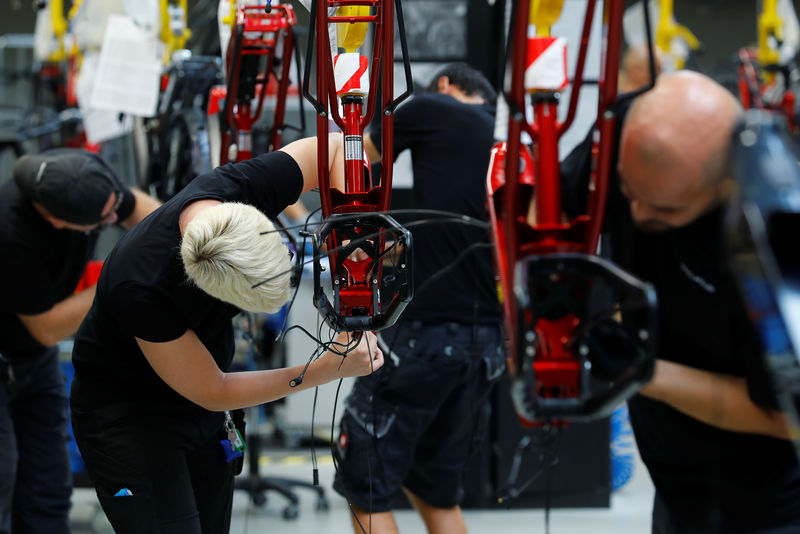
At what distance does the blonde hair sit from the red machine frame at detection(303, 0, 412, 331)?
0.45ft

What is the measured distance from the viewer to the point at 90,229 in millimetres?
2777

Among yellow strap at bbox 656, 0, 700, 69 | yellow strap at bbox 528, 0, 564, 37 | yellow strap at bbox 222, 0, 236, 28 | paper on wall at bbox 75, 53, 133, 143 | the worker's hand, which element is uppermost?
yellow strap at bbox 528, 0, 564, 37

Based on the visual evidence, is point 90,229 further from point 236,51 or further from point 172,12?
point 172,12

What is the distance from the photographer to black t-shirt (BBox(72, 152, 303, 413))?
190cm

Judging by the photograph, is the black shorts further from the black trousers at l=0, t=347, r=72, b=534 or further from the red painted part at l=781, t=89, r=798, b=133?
the red painted part at l=781, t=89, r=798, b=133

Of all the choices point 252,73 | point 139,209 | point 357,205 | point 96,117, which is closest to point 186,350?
point 357,205

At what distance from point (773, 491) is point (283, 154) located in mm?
1191

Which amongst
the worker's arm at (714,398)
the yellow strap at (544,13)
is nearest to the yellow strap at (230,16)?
the yellow strap at (544,13)

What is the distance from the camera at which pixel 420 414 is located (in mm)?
2994

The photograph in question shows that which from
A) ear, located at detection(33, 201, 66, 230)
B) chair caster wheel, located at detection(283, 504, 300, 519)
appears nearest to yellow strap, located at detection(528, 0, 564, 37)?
ear, located at detection(33, 201, 66, 230)

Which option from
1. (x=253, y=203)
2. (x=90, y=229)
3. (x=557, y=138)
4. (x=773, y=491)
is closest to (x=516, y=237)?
(x=557, y=138)

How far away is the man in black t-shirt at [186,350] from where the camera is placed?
179 cm

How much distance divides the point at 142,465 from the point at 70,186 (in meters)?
0.98

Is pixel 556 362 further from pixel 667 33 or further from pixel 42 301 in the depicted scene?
pixel 667 33
